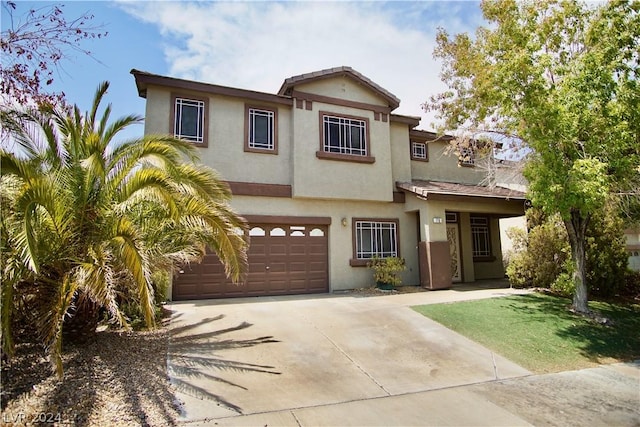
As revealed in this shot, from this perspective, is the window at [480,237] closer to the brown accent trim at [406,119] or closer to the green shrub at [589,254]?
the green shrub at [589,254]

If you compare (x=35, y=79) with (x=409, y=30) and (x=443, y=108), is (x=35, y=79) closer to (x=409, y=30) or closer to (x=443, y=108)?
(x=409, y=30)

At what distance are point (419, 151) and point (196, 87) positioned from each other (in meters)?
9.71

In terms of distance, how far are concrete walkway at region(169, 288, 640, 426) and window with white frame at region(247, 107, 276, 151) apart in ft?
19.0

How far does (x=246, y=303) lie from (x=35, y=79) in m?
7.45

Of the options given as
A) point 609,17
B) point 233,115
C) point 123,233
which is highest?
point 609,17

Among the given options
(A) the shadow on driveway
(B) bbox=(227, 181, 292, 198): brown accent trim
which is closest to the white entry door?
(B) bbox=(227, 181, 292, 198): brown accent trim

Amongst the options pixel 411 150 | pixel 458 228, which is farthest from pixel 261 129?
pixel 458 228

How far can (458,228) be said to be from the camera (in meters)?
16.4

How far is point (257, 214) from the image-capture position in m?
12.3

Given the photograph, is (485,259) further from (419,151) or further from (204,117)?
(204,117)

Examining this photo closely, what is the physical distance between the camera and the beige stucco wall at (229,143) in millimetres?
11617

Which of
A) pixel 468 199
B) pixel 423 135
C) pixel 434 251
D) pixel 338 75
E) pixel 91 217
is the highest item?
pixel 338 75

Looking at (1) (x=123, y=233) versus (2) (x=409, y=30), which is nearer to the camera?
(1) (x=123, y=233)

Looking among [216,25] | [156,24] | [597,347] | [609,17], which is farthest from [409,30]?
[597,347]
